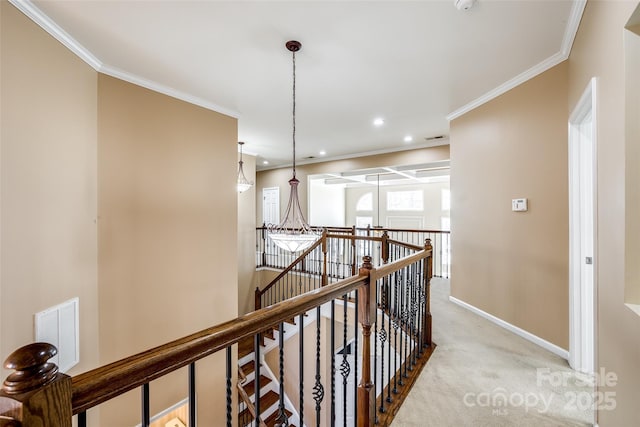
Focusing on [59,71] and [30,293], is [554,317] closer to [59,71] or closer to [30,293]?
[30,293]

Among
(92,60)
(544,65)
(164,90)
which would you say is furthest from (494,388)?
(92,60)

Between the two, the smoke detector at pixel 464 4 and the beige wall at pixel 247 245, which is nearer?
the smoke detector at pixel 464 4

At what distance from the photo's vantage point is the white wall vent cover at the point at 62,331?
2.07m

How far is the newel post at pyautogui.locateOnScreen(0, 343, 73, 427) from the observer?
20.7 inches

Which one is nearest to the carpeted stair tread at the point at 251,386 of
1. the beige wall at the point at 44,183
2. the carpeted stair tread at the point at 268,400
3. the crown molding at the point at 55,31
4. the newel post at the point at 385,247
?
the carpeted stair tread at the point at 268,400

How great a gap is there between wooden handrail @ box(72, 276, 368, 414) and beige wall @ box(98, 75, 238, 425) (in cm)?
252

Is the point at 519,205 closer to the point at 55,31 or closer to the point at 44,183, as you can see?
the point at 44,183

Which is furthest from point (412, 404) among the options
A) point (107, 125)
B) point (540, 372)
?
point (107, 125)

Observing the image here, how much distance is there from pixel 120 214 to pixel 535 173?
161 inches

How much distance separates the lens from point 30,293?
198cm

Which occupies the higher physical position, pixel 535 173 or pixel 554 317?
pixel 535 173

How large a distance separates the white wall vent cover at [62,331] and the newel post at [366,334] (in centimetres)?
225

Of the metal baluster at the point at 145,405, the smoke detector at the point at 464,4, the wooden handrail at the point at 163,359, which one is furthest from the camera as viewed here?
the smoke detector at the point at 464,4

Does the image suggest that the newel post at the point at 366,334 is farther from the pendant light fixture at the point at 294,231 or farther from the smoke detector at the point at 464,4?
the smoke detector at the point at 464,4
